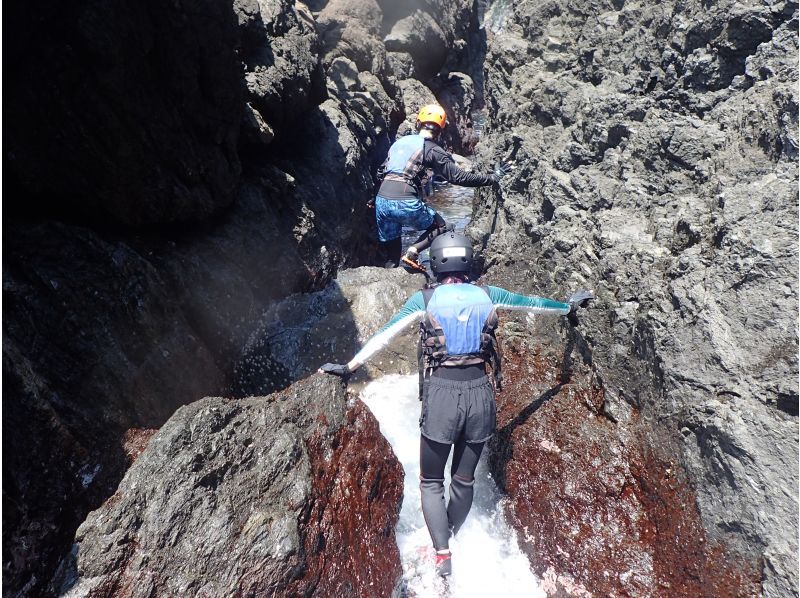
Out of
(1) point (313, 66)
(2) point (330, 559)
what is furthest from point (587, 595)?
(1) point (313, 66)

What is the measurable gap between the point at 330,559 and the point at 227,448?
3.74ft

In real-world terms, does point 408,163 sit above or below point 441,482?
above

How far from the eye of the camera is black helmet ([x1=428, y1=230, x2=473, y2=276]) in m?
4.24

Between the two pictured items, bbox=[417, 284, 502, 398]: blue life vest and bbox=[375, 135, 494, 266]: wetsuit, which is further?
bbox=[375, 135, 494, 266]: wetsuit

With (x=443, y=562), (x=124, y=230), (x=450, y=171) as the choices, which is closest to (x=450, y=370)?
(x=443, y=562)

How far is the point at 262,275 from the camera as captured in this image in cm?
731

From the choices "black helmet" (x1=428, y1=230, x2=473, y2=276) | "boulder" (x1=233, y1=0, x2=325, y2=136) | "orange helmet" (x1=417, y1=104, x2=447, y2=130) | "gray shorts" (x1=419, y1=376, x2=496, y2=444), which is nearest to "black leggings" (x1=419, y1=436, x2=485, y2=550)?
"gray shorts" (x1=419, y1=376, x2=496, y2=444)

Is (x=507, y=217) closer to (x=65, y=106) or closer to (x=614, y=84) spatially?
(x=614, y=84)

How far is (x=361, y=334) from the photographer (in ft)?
23.5

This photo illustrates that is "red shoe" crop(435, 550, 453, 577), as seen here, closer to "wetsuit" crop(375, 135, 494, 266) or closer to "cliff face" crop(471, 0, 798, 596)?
"cliff face" crop(471, 0, 798, 596)

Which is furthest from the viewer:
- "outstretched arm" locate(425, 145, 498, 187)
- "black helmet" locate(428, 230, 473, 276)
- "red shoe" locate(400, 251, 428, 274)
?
"red shoe" locate(400, 251, 428, 274)

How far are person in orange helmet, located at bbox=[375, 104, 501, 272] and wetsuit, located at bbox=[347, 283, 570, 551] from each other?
3051mm

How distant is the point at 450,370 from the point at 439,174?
3.72 metres

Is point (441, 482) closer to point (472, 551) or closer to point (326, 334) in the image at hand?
point (472, 551)
